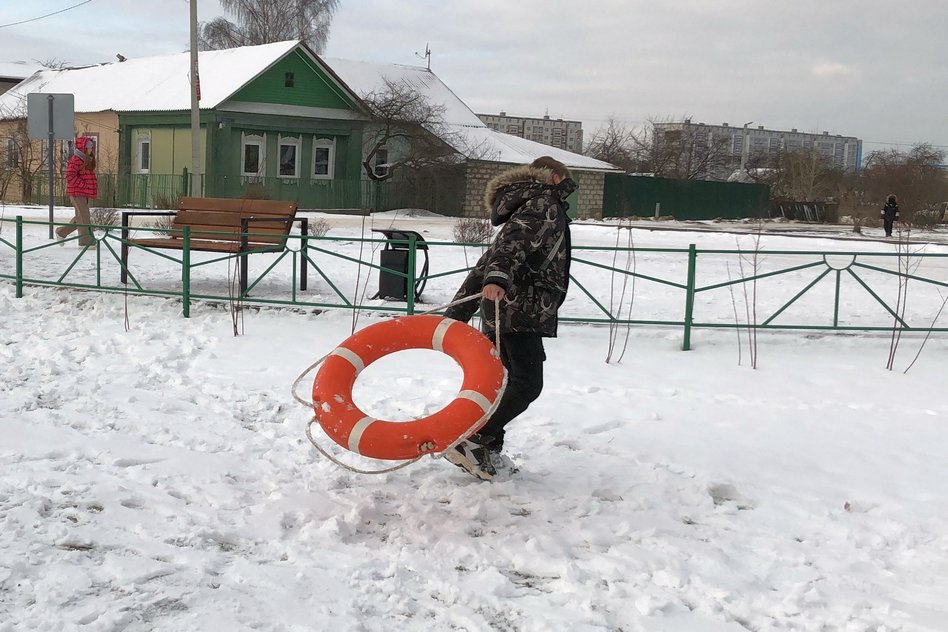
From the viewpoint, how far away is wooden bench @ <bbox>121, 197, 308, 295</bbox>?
9000 mm

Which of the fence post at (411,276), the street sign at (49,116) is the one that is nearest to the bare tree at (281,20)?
the street sign at (49,116)

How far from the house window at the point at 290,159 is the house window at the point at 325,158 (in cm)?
62

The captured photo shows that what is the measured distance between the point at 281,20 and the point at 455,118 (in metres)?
16.9

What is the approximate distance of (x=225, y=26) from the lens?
45.6 meters

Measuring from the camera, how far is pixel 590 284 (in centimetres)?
1145

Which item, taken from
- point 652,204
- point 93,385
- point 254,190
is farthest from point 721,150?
point 93,385

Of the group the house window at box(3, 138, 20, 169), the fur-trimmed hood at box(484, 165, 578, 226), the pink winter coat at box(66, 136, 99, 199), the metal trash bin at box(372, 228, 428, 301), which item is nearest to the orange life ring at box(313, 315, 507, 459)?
the fur-trimmed hood at box(484, 165, 578, 226)

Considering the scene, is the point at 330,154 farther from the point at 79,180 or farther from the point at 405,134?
the point at 79,180

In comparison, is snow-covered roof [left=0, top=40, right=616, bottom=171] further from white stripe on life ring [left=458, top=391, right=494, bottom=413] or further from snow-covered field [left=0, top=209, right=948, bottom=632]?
white stripe on life ring [left=458, top=391, right=494, bottom=413]

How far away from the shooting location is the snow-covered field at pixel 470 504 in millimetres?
3246

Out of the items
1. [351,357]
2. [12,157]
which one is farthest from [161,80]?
[351,357]

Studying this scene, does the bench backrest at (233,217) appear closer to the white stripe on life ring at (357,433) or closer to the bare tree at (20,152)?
the white stripe on life ring at (357,433)

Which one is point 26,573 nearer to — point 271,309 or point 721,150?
point 271,309

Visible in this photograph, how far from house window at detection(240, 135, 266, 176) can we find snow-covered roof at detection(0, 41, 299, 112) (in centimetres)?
171
